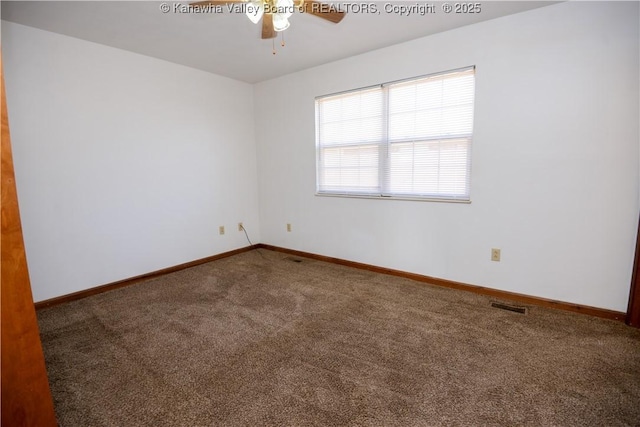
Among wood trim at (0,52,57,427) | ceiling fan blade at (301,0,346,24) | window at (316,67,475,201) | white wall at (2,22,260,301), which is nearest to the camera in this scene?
wood trim at (0,52,57,427)

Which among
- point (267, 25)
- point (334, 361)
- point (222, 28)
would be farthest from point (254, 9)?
point (334, 361)

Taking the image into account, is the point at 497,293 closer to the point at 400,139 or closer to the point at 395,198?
the point at 395,198

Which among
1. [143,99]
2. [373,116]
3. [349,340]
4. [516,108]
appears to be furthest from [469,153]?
[143,99]

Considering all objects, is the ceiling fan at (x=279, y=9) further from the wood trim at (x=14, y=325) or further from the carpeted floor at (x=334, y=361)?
the carpeted floor at (x=334, y=361)

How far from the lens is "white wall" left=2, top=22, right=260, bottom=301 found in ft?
8.38

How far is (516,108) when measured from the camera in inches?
98.3

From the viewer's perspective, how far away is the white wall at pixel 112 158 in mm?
2553

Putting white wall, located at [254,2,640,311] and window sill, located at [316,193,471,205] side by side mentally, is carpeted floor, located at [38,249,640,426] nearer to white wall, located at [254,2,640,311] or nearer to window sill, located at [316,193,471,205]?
white wall, located at [254,2,640,311]

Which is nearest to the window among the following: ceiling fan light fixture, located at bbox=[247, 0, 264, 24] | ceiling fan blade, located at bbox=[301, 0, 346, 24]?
ceiling fan blade, located at bbox=[301, 0, 346, 24]

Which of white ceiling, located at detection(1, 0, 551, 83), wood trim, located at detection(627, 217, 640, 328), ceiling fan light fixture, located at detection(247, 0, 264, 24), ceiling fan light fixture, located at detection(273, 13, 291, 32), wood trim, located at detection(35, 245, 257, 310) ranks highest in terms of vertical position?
white ceiling, located at detection(1, 0, 551, 83)

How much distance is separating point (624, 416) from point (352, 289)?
191cm

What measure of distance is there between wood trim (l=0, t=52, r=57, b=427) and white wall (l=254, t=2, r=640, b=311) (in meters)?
2.84

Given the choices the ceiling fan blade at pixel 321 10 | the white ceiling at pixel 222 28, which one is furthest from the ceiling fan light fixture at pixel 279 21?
the white ceiling at pixel 222 28

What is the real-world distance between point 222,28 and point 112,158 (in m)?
1.65
